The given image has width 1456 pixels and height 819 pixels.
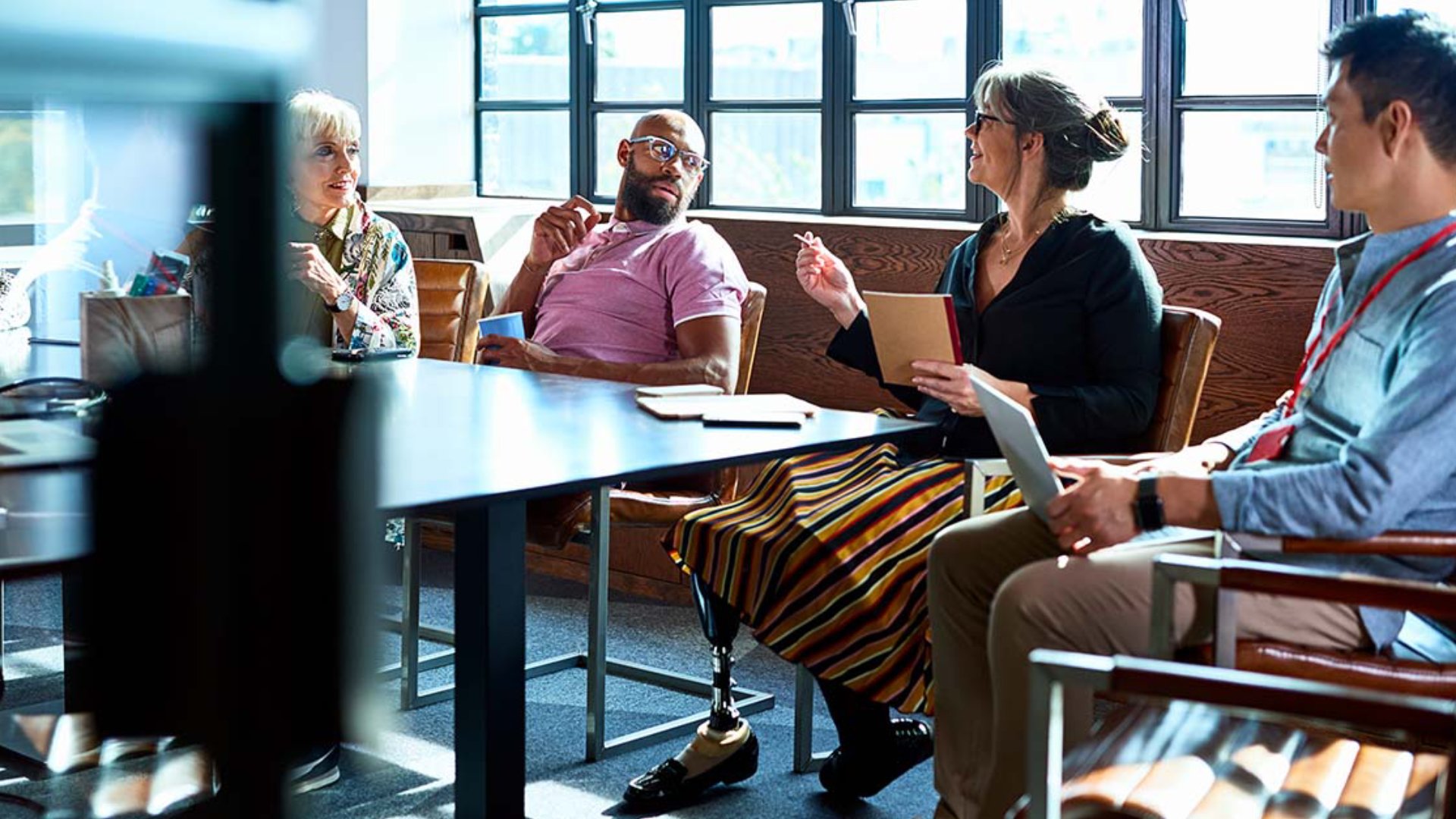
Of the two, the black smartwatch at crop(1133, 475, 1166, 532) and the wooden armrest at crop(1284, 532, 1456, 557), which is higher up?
the black smartwatch at crop(1133, 475, 1166, 532)

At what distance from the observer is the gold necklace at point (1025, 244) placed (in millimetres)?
2734

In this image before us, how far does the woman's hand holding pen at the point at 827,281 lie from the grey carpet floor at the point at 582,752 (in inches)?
32.4

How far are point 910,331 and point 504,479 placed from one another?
0.89 meters

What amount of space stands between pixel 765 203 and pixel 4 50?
4.72 meters

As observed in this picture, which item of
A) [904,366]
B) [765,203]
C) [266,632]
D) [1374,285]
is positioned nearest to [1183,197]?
[765,203]

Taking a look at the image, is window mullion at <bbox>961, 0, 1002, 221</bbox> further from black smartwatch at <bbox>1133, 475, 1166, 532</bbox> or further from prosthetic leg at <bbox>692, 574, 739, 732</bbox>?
black smartwatch at <bbox>1133, 475, 1166, 532</bbox>

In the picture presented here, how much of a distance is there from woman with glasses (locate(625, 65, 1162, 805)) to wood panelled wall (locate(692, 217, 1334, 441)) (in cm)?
88

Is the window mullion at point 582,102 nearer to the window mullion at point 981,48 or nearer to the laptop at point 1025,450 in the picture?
the window mullion at point 981,48

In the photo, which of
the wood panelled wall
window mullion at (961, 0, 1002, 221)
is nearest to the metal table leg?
the wood panelled wall

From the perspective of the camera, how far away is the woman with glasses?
2508 mm

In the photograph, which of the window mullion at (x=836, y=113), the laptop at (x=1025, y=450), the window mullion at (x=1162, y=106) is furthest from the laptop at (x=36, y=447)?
the window mullion at (x=836, y=113)

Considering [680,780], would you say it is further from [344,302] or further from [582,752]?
[344,302]

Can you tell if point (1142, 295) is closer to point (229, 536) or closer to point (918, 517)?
point (918, 517)

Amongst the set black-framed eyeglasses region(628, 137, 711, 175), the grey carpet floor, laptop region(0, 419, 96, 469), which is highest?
black-framed eyeglasses region(628, 137, 711, 175)
